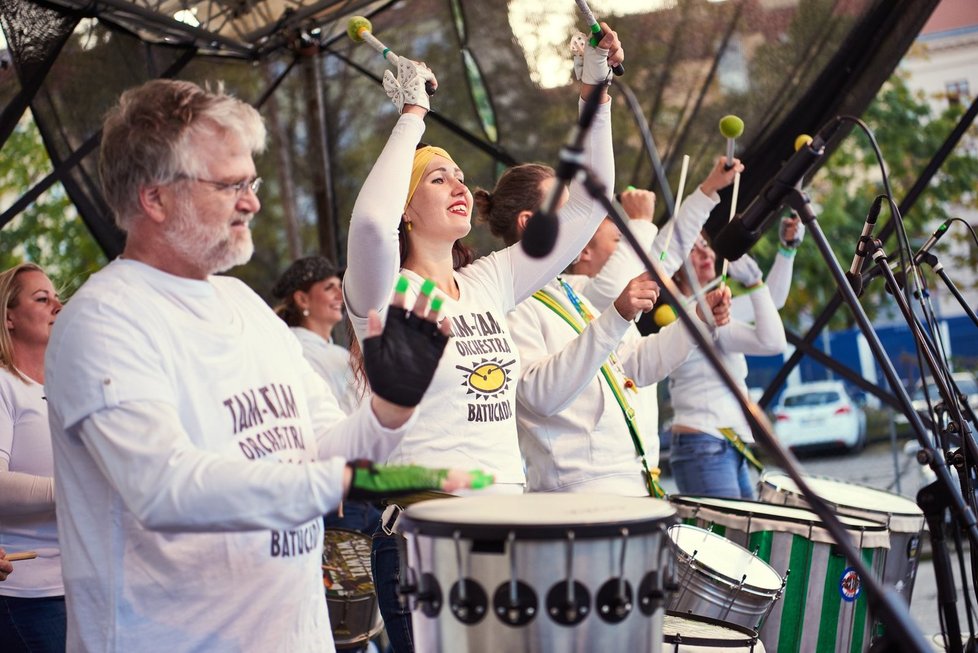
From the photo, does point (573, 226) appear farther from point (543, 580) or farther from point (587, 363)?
point (543, 580)

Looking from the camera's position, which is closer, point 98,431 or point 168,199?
point 98,431

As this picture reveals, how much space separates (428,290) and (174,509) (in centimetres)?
53

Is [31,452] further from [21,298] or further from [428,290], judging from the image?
[428,290]

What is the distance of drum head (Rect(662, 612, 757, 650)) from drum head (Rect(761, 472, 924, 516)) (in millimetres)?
1081

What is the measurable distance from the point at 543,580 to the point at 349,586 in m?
2.42

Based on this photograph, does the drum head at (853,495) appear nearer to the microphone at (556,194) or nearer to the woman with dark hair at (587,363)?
the woman with dark hair at (587,363)

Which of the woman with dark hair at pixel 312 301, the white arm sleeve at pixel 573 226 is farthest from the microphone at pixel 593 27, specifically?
the woman with dark hair at pixel 312 301

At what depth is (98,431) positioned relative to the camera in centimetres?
171

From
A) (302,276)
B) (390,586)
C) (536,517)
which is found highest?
(302,276)

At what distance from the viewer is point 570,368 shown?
9.18 ft

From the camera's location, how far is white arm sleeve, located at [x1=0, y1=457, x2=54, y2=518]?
110 inches

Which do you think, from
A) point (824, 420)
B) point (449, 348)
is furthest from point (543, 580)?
point (824, 420)

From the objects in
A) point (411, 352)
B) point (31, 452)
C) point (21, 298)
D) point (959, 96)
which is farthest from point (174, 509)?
point (959, 96)

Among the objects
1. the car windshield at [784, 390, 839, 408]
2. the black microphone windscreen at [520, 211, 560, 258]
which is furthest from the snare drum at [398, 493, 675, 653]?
the car windshield at [784, 390, 839, 408]
